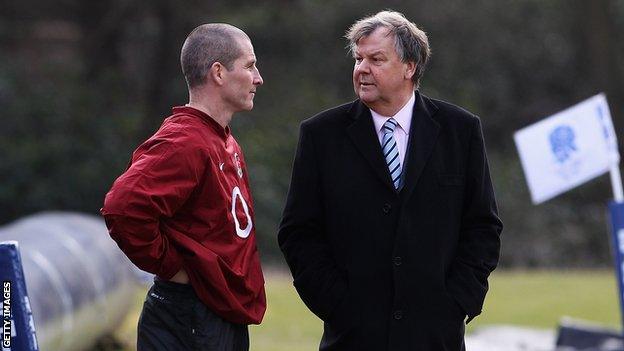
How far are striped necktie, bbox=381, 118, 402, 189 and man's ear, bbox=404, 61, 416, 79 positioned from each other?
6.9 inches

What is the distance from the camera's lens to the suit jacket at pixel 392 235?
4.86 meters

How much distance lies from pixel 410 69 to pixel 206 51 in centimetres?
78

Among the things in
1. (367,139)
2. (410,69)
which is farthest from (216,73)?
(410,69)

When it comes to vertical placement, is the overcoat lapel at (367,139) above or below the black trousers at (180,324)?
above

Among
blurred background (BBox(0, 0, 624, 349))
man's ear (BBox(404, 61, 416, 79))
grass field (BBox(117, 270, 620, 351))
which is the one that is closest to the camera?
man's ear (BBox(404, 61, 416, 79))

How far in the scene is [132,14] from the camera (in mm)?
24094

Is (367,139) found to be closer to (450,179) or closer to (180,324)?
(450,179)

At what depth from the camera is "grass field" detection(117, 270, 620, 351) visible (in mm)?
12297

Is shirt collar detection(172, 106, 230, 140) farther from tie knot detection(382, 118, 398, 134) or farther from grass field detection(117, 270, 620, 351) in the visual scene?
grass field detection(117, 270, 620, 351)

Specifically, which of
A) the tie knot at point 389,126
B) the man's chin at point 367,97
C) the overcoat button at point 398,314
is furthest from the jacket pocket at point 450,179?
the overcoat button at point 398,314

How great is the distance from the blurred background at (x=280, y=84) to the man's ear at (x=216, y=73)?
1476 cm

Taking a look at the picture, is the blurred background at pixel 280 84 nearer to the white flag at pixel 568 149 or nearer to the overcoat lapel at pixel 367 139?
the white flag at pixel 568 149

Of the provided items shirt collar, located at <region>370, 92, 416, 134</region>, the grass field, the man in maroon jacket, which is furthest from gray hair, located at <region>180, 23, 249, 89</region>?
the grass field

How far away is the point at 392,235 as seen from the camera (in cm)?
488
